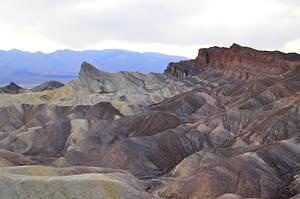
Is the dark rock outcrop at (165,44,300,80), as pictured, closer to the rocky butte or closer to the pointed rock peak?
the rocky butte

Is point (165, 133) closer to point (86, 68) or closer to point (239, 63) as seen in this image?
point (239, 63)

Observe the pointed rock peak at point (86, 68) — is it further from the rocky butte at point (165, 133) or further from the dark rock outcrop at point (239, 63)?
the dark rock outcrop at point (239, 63)

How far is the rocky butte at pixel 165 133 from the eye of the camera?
169 feet

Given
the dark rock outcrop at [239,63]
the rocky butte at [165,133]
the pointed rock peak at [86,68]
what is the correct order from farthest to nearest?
the pointed rock peak at [86,68], the dark rock outcrop at [239,63], the rocky butte at [165,133]

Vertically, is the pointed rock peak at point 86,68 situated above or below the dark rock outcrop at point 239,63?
below

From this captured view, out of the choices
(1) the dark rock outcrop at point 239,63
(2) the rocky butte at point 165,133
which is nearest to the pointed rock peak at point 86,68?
(2) the rocky butte at point 165,133

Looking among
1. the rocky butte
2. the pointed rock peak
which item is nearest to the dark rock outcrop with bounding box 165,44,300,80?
the rocky butte

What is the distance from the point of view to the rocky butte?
51.5 meters

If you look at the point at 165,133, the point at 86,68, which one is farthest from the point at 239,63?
the point at 165,133

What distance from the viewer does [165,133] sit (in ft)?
275

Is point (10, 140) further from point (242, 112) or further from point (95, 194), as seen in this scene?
point (95, 194)

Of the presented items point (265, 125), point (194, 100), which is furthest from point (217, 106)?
point (265, 125)

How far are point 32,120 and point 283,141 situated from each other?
5048 centimetres

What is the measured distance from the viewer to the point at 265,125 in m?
79.6
